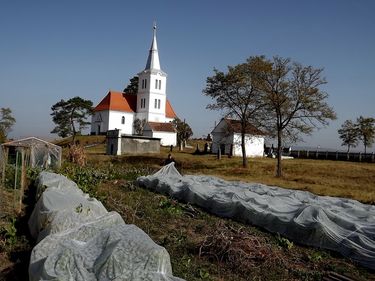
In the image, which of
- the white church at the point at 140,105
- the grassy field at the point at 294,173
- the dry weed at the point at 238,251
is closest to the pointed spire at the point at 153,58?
the white church at the point at 140,105

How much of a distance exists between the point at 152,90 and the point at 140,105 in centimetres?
349

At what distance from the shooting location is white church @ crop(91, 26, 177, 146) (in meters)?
65.2

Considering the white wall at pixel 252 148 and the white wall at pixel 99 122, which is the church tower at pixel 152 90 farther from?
the white wall at pixel 252 148

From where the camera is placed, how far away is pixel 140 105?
220 ft

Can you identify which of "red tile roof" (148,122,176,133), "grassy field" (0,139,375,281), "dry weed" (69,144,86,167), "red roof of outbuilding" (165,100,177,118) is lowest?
"grassy field" (0,139,375,281)

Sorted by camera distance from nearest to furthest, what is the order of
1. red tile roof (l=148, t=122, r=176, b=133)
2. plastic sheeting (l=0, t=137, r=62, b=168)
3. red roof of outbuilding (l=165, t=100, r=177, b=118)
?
plastic sheeting (l=0, t=137, r=62, b=168)
red tile roof (l=148, t=122, r=176, b=133)
red roof of outbuilding (l=165, t=100, r=177, b=118)

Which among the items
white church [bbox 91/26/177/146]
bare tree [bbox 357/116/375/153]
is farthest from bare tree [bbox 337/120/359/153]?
white church [bbox 91/26/177/146]

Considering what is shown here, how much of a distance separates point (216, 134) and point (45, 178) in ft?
115

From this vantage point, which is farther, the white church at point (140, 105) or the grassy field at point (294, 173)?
the white church at point (140, 105)

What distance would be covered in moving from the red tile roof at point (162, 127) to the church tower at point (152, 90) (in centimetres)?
688

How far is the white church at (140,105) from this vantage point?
65.2m

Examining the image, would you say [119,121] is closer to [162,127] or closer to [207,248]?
[162,127]

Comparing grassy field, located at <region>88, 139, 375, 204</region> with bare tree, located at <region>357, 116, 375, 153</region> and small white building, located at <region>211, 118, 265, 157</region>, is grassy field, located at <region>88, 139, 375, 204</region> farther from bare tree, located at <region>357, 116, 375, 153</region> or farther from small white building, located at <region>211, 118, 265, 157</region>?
bare tree, located at <region>357, 116, 375, 153</region>

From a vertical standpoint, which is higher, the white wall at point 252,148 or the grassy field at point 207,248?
the white wall at point 252,148
